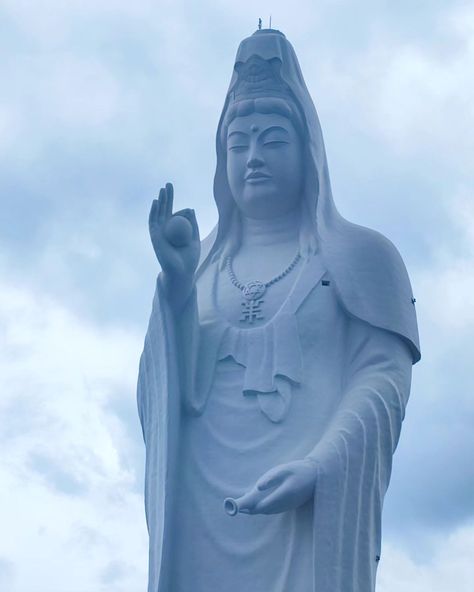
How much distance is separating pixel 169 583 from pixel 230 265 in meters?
2.57

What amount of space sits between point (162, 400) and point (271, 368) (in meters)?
0.79

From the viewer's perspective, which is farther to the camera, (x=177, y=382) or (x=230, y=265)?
(x=230, y=265)

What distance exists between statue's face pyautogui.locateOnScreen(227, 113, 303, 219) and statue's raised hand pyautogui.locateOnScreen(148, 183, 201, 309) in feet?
2.55

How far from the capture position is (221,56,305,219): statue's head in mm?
11156

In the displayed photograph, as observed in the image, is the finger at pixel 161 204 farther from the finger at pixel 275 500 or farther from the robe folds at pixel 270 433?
the finger at pixel 275 500

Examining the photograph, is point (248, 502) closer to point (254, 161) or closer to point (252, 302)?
point (252, 302)

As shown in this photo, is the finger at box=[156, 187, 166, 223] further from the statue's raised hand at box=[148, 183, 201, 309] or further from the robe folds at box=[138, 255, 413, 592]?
the robe folds at box=[138, 255, 413, 592]

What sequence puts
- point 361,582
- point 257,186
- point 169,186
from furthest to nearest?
point 257,186 < point 169,186 < point 361,582

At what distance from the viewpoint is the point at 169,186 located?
10.4 metres

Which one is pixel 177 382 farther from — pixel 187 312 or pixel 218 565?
pixel 218 565

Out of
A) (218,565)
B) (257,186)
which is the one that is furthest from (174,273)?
(218,565)

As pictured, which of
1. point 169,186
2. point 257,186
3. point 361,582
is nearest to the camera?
point 361,582

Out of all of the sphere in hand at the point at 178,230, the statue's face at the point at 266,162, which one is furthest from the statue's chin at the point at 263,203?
the sphere in hand at the point at 178,230

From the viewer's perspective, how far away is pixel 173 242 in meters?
10.5
